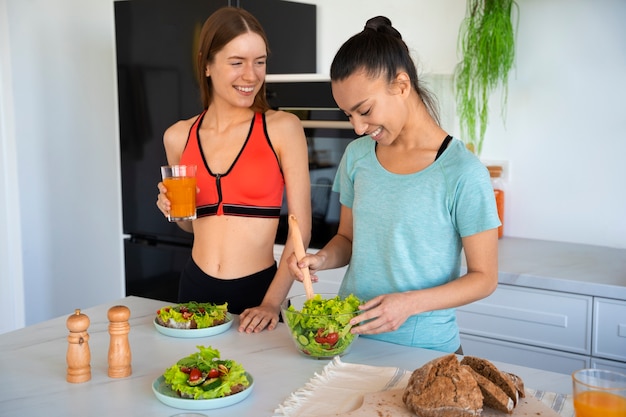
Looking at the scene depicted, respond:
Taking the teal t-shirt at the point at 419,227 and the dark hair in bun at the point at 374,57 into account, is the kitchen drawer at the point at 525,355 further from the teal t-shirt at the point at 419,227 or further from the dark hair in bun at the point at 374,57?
the dark hair in bun at the point at 374,57

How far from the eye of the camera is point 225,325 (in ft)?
5.88

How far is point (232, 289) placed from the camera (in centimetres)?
209

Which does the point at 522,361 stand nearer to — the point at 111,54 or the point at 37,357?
the point at 37,357

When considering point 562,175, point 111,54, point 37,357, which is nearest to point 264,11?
point 111,54

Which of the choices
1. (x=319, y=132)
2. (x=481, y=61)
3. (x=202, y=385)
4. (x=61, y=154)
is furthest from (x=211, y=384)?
(x=61, y=154)

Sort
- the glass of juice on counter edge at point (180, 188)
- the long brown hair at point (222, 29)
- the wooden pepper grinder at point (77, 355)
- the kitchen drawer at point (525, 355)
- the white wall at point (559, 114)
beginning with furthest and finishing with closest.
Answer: the white wall at point (559, 114) → the kitchen drawer at point (525, 355) → the long brown hair at point (222, 29) → the glass of juice on counter edge at point (180, 188) → the wooden pepper grinder at point (77, 355)

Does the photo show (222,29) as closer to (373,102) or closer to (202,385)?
(373,102)

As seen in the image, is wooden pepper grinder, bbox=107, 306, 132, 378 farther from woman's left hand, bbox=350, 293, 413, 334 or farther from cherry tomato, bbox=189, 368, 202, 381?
woman's left hand, bbox=350, 293, 413, 334

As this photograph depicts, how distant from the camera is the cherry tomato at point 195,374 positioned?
54.1 inches

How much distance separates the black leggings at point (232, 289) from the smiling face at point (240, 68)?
502 mm

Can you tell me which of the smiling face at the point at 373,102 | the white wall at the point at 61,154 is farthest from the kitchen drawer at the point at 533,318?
the white wall at the point at 61,154

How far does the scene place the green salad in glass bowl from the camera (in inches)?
60.5

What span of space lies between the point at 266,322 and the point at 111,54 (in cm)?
273

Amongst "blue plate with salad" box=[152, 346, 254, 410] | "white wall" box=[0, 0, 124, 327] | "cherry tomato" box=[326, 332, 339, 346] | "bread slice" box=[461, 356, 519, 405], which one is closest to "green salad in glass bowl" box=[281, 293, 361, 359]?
"cherry tomato" box=[326, 332, 339, 346]
